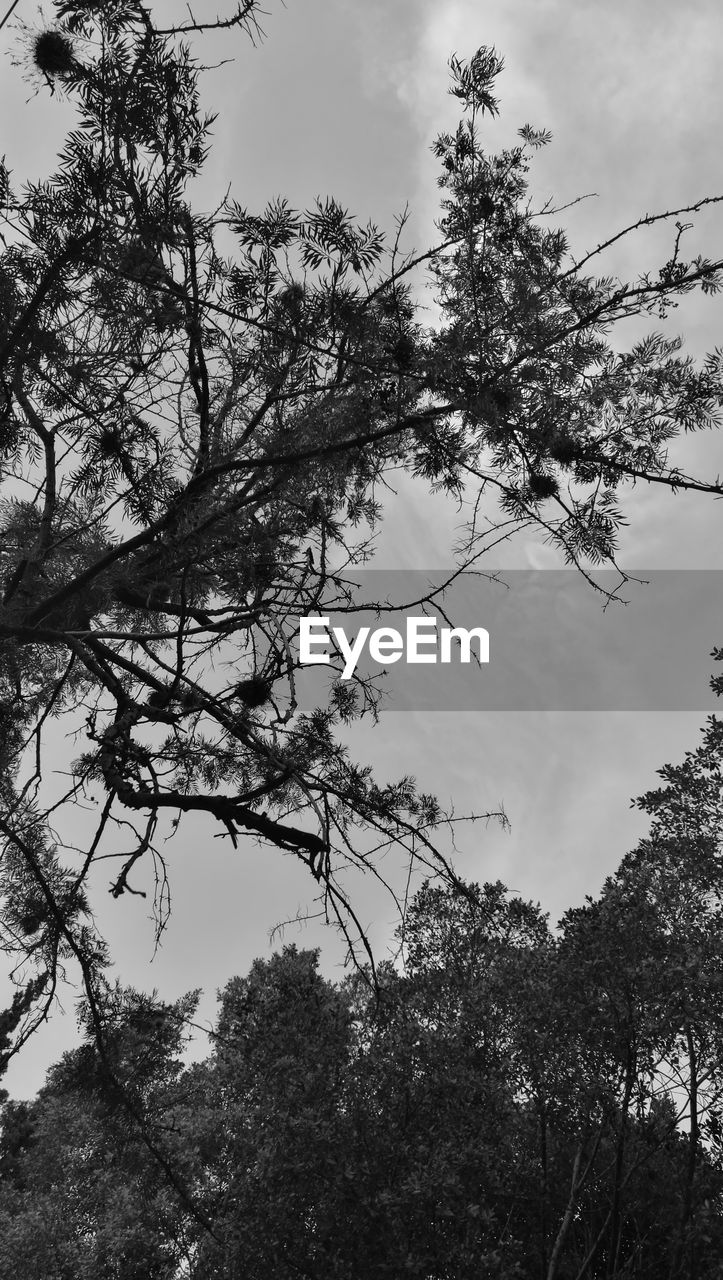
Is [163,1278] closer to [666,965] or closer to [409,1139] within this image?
[409,1139]

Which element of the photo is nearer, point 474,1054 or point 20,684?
point 20,684

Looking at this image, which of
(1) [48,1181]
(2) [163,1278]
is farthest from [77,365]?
(1) [48,1181]

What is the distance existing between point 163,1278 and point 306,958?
381 centimetres

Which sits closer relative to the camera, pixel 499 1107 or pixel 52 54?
pixel 52 54

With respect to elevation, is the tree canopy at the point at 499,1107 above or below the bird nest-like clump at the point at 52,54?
below

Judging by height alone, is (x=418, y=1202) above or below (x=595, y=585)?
below

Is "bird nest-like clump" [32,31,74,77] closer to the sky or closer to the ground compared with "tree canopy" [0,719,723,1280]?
closer to the sky

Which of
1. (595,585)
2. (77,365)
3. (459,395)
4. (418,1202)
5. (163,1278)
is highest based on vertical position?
(77,365)

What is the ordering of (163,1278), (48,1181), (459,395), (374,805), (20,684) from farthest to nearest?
1. (48,1181)
2. (163,1278)
3. (20,684)
4. (374,805)
5. (459,395)

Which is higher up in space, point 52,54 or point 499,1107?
point 52,54

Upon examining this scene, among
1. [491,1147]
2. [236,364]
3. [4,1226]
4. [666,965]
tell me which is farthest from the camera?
[4,1226]

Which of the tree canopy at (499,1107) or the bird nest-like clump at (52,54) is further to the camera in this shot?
the tree canopy at (499,1107)

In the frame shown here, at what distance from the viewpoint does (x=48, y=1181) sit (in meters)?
13.4

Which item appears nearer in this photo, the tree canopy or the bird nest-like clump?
the bird nest-like clump
